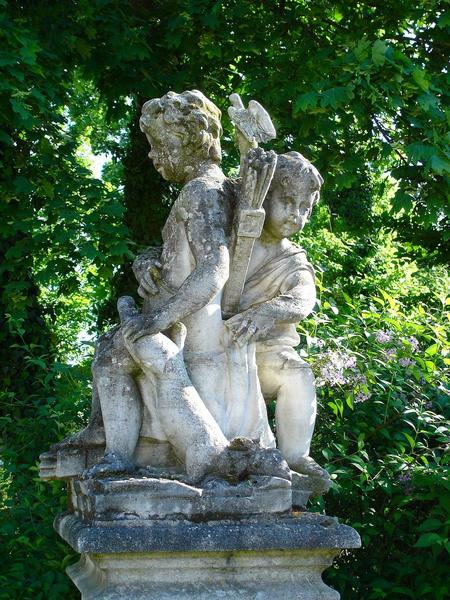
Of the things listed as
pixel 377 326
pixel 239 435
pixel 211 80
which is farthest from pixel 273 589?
pixel 211 80

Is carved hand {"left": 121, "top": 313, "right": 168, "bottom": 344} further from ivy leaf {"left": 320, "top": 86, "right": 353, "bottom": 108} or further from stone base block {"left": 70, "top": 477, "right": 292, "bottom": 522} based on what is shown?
ivy leaf {"left": 320, "top": 86, "right": 353, "bottom": 108}

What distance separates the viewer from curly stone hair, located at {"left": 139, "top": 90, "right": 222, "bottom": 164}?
5.25 metres

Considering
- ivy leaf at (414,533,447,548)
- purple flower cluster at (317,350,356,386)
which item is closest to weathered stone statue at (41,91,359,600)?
ivy leaf at (414,533,447,548)

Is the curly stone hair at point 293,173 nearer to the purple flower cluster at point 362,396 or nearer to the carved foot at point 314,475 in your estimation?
the carved foot at point 314,475

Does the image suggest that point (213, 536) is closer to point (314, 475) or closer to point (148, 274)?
point (314, 475)

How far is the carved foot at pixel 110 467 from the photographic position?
4633mm

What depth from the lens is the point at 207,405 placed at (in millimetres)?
4883

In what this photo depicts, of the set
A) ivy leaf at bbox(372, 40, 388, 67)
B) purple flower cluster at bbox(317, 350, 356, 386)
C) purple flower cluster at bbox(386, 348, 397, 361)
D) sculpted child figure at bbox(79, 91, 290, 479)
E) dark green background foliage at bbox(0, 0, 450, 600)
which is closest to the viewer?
sculpted child figure at bbox(79, 91, 290, 479)

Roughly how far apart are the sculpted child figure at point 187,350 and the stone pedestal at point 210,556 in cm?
28

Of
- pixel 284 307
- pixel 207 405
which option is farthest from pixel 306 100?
pixel 207 405

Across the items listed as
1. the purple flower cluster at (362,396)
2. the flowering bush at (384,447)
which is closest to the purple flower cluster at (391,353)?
the flowering bush at (384,447)

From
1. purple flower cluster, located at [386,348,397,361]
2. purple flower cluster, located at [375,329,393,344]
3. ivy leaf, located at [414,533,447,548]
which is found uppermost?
purple flower cluster, located at [375,329,393,344]

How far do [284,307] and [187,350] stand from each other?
0.51 metres

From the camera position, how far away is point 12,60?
7.24m
